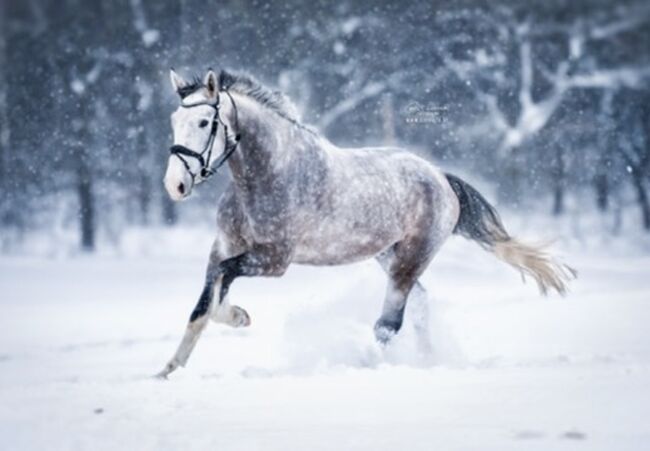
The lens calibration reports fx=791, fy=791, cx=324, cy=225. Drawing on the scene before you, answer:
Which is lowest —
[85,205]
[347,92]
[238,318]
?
[238,318]

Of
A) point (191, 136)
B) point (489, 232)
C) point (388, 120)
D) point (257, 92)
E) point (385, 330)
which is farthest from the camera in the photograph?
point (388, 120)

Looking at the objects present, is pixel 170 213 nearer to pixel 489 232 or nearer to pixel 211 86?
pixel 211 86

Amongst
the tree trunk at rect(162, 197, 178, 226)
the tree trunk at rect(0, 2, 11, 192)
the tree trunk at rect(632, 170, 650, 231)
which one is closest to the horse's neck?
the tree trunk at rect(162, 197, 178, 226)

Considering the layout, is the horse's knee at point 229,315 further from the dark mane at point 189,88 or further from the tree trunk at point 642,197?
the tree trunk at point 642,197

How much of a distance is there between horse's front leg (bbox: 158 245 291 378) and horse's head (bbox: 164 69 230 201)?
0.40 metres

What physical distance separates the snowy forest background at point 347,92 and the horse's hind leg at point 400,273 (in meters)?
0.87

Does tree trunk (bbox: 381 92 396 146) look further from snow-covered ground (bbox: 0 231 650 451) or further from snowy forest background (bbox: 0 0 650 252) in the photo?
snow-covered ground (bbox: 0 231 650 451)

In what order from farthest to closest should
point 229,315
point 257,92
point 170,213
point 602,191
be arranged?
point 602,191 → point 170,213 → point 257,92 → point 229,315

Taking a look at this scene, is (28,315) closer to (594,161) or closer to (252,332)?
(252,332)

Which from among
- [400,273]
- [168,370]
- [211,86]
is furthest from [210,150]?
[400,273]

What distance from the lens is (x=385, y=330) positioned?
12.7 feet

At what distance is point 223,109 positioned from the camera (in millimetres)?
3312

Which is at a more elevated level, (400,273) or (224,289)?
(224,289)

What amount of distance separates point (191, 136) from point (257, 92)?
48 centimetres
